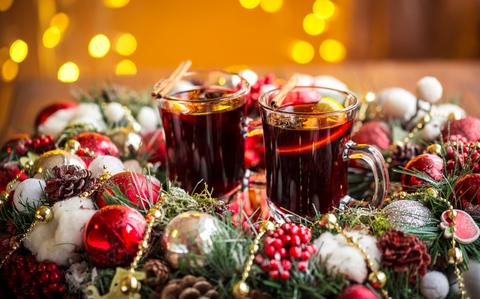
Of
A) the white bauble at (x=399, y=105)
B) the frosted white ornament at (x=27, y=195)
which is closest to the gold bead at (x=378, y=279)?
the frosted white ornament at (x=27, y=195)

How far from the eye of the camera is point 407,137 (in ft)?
4.09

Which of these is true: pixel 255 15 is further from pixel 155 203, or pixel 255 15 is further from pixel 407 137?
pixel 155 203

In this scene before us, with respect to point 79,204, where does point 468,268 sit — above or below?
below

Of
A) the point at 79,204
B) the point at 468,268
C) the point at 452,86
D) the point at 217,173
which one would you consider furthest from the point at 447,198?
the point at 452,86

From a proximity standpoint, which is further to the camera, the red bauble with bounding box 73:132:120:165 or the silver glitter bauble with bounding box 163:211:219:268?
the red bauble with bounding box 73:132:120:165

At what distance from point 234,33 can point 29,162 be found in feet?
7.29

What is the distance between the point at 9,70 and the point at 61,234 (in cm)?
224

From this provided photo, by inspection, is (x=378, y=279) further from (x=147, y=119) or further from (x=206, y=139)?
(x=147, y=119)

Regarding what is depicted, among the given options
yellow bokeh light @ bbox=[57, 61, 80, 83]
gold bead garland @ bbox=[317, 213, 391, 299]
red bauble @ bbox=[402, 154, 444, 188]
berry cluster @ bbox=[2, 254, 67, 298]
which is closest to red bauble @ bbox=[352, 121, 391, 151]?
red bauble @ bbox=[402, 154, 444, 188]

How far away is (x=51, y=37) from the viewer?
9.77 feet

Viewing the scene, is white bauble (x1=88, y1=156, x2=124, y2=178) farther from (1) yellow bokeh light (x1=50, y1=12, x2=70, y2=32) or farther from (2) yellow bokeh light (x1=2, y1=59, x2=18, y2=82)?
(1) yellow bokeh light (x1=50, y1=12, x2=70, y2=32)

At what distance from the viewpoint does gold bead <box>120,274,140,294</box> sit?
2.52 feet

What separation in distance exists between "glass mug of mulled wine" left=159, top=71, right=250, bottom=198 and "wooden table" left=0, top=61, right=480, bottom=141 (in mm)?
638

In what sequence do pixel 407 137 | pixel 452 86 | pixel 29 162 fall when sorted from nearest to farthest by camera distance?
pixel 29 162, pixel 407 137, pixel 452 86
